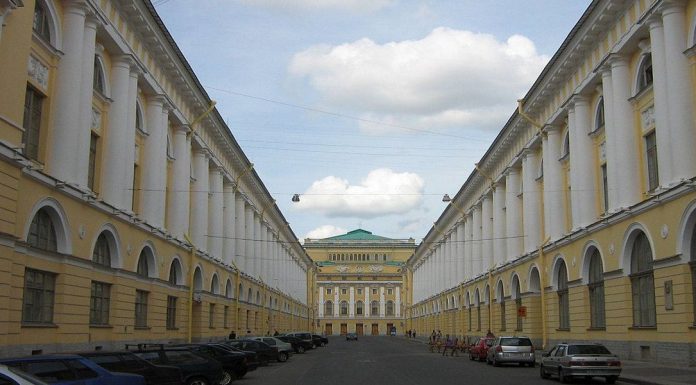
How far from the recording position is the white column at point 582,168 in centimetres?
3506

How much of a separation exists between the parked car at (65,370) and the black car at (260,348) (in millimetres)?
19918

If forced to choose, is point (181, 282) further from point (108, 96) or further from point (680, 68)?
point (680, 68)

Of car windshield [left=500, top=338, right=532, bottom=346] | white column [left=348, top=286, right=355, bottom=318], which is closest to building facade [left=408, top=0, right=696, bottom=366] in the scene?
car windshield [left=500, top=338, right=532, bottom=346]

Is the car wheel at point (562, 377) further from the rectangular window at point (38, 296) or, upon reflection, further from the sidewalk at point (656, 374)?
the rectangular window at point (38, 296)

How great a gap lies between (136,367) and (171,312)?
72.6ft

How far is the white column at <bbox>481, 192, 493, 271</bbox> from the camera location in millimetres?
59031

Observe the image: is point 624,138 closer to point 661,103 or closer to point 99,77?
point 661,103

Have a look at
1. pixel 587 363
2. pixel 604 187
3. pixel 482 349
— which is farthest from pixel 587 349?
pixel 482 349

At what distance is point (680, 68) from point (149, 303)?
78.5ft

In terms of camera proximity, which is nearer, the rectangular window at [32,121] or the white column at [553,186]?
the rectangular window at [32,121]

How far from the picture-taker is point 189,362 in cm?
1956

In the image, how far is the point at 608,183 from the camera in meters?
31.7

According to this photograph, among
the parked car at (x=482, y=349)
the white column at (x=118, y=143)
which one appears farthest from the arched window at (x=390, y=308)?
the white column at (x=118, y=143)

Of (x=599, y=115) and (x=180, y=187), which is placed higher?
(x=599, y=115)
